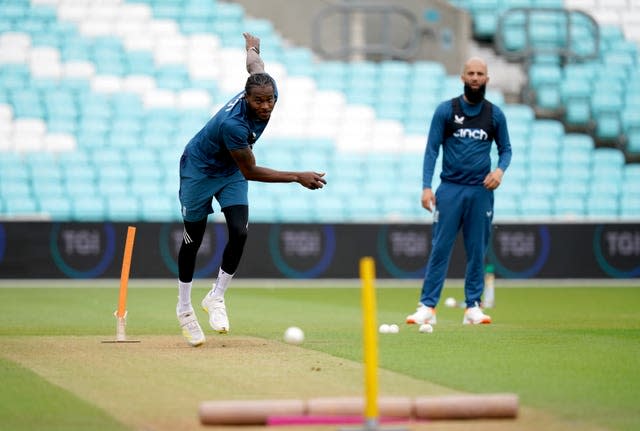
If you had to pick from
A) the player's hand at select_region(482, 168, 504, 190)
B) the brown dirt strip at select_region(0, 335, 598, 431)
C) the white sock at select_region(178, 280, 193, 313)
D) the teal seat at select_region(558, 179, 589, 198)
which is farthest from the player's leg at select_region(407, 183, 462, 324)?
the teal seat at select_region(558, 179, 589, 198)

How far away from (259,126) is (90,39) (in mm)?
15945

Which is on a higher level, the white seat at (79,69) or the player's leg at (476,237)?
the white seat at (79,69)

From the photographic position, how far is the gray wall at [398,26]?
24922 mm

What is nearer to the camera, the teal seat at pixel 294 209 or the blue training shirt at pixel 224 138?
the blue training shirt at pixel 224 138

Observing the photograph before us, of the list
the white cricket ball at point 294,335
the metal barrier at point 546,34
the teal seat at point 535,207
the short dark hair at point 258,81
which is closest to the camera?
the short dark hair at point 258,81

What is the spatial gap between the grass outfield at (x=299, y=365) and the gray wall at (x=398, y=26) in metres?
12.0

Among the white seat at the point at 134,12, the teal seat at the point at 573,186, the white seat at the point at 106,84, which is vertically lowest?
the teal seat at the point at 573,186

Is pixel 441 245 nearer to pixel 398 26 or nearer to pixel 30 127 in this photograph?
pixel 30 127

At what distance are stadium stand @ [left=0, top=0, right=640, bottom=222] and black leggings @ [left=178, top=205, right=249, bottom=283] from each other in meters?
10.3

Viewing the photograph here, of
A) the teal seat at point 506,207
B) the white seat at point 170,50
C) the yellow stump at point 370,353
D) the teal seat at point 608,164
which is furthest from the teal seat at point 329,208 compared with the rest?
the yellow stump at point 370,353

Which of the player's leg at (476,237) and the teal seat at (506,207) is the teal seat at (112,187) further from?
the player's leg at (476,237)

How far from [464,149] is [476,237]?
0.83 metres

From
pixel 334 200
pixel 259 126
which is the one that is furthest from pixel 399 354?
pixel 334 200

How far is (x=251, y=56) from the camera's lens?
989cm
